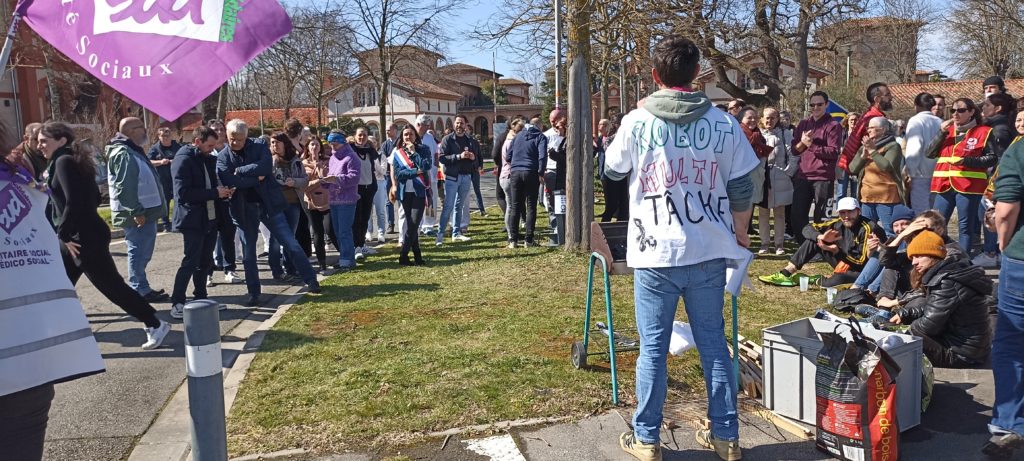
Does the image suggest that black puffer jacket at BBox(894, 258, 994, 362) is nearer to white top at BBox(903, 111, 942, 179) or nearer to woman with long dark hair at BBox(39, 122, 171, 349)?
white top at BBox(903, 111, 942, 179)

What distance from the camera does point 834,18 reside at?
22.4 meters

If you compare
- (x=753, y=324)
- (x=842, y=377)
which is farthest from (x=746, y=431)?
(x=753, y=324)

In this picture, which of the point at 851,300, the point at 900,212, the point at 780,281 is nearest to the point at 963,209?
the point at 900,212

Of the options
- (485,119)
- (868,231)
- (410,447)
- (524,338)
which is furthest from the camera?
(485,119)

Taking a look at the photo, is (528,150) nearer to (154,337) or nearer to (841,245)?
(841,245)

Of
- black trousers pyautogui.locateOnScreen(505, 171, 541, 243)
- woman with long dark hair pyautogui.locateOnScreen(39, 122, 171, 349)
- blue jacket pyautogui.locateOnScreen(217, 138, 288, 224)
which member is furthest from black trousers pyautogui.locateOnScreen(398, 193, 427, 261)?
woman with long dark hair pyautogui.locateOnScreen(39, 122, 171, 349)

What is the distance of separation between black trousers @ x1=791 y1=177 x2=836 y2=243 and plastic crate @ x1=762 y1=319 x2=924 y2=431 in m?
5.91

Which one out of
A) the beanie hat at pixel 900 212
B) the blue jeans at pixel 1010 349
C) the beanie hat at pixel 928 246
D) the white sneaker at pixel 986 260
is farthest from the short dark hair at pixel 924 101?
the blue jeans at pixel 1010 349

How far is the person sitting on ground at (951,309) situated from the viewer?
16.9 feet

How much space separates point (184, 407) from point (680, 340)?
10.6 feet

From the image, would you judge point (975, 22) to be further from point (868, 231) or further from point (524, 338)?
point (524, 338)

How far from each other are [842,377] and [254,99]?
7572 centimetres

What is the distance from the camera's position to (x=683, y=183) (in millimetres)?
3633

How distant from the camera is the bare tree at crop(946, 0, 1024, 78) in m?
39.3
